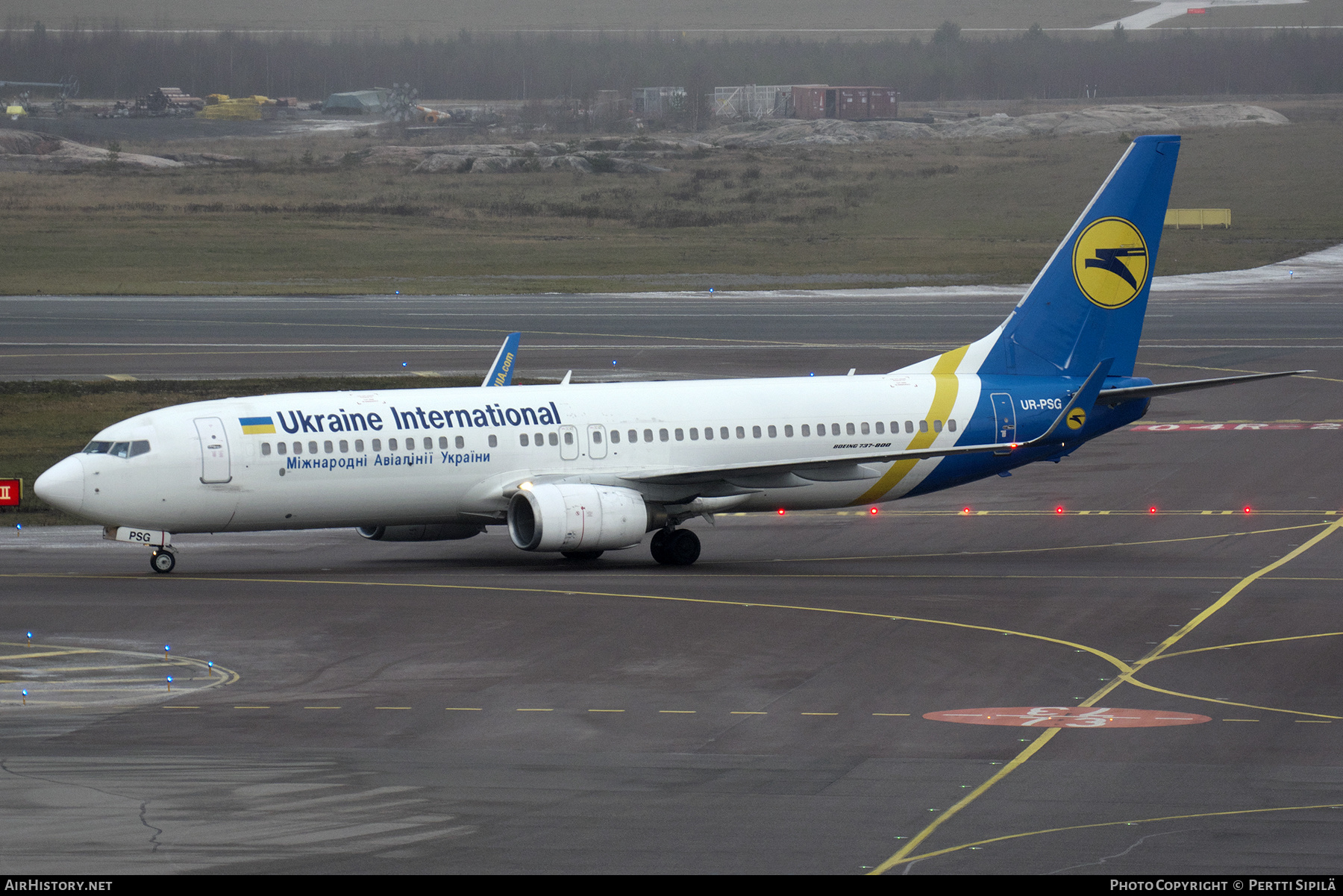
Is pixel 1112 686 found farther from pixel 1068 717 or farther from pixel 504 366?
pixel 504 366

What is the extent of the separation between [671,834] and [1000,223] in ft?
399

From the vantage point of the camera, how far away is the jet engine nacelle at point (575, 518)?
122 ft

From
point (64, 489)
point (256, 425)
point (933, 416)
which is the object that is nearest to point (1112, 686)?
point (933, 416)

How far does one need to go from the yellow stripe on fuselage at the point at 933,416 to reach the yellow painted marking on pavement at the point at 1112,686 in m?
7.95

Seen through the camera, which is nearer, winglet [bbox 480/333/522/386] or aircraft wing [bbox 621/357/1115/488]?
aircraft wing [bbox 621/357/1115/488]

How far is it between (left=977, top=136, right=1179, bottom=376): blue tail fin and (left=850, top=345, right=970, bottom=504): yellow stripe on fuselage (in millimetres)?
929

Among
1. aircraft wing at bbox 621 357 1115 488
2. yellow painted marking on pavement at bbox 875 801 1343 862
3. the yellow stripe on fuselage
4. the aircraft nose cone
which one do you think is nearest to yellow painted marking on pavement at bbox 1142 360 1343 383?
the yellow stripe on fuselage

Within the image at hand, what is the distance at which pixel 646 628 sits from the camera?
3142cm

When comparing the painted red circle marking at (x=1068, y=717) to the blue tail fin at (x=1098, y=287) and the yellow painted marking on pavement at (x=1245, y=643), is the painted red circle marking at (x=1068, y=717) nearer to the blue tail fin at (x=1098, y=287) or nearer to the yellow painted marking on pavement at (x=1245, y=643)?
the yellow painted marking on pavement at (x=1245, y=643)

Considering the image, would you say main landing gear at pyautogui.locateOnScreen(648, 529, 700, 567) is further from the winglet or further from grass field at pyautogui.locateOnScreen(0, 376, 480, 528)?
grass field at pyautogui.locateOnScreen(0, 376, 480, 528)

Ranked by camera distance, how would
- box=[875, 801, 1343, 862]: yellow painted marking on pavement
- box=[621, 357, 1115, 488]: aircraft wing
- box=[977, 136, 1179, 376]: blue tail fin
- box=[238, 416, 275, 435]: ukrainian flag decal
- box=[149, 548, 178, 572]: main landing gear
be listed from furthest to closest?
box=[977, 136, 1179, 376]: blue tail fin → box=[621, 357, 1115, 488]: aircraft wing → box=[149, 548, 178, 572]: main landing gear → box=[238, 416, 275, 435]: ukrainian flag decal → box=[875, 801, 1343, 862]: yellow painted marking on pavement

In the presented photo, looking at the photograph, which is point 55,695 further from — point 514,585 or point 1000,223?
point 1000,223

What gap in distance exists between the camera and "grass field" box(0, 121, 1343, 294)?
110 metres

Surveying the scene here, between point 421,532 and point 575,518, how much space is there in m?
4.74
